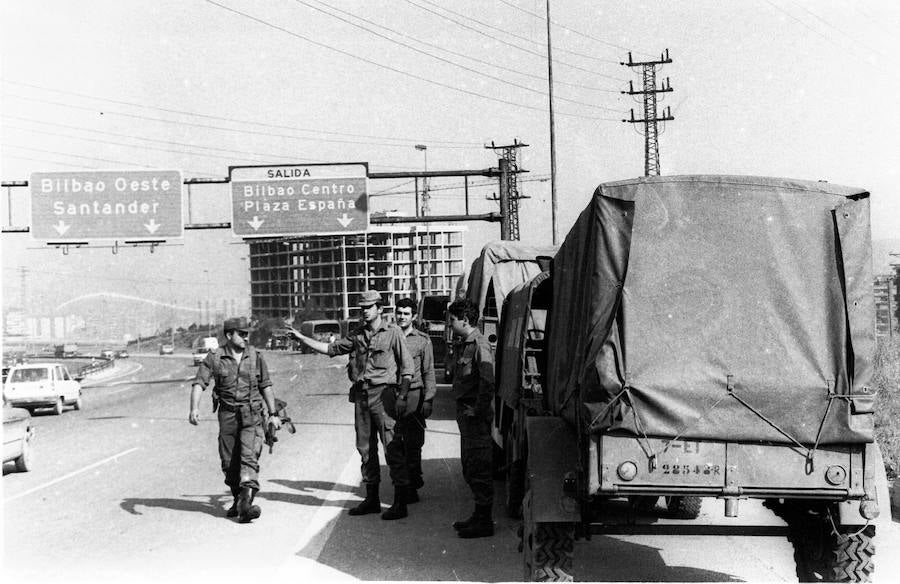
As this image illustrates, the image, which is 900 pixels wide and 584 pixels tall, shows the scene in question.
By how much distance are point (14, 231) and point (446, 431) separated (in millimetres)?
17093

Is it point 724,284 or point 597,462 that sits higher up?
point 724,284

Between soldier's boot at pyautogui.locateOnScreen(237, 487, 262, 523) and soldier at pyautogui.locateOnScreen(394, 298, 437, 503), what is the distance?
153 centimetres

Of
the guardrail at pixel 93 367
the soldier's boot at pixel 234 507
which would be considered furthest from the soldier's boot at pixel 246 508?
the guardrail at pixel 93 367

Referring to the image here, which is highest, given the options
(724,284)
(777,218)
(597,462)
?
(777,218)

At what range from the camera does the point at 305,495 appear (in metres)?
11.0

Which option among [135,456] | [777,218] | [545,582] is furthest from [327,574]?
[135,456]

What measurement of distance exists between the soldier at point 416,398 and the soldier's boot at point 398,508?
0.63m

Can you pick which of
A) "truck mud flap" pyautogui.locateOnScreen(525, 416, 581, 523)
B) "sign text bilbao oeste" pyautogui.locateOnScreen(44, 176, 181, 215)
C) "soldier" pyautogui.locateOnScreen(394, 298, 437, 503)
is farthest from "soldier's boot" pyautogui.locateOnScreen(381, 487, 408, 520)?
"sign text bilbao oeste" pyautogui.locateOnScreen(44, 176, 181, 215)

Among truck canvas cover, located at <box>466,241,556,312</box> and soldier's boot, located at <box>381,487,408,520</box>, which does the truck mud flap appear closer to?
soldier's boot, located at <box>381,487,408,520</box>

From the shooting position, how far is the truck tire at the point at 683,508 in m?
9.30

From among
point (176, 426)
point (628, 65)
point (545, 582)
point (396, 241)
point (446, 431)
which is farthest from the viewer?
point (396, 241)

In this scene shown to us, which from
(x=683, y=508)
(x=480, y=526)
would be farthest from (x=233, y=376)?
(x=683, y=508)

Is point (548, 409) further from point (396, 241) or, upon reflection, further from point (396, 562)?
point (396, 241)

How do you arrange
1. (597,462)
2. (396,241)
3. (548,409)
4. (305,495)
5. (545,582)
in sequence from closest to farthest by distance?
(597,462) < (545,582) < (548,409) < (305,495) < (396,241)
